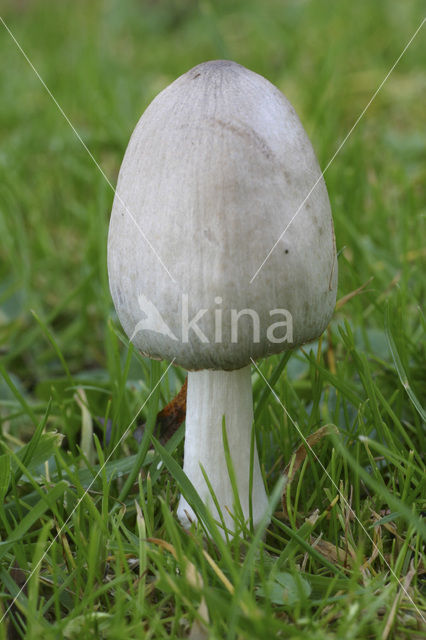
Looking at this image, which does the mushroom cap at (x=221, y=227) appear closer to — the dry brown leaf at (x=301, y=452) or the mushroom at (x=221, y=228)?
the mushroom at (x=221, y=228)

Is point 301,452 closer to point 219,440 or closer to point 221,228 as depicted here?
point 219,440

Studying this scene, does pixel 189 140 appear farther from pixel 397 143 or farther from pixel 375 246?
pixel 397 143

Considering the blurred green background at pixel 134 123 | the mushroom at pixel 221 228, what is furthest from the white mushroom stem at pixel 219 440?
the blurred green background at pixel 134 123

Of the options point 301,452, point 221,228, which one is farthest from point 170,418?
point 221,228

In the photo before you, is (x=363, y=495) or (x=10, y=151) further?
(x=10, y=151)

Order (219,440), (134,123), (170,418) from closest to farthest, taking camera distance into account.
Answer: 1. (219,440)
2. (170,418)
3. (134,123)

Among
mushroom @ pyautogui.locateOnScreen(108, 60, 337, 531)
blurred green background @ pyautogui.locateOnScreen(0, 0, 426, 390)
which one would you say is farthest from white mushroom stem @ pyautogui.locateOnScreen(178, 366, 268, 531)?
blurred green background @ pyautogui.locateOnScreen(0, 0, 426, 390)

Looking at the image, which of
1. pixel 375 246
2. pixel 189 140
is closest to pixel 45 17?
pixel 375 246

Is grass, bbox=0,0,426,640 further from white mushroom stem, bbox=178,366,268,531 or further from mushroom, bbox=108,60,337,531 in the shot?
mushroom, bbox=108,60,337,531
